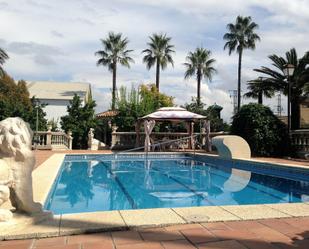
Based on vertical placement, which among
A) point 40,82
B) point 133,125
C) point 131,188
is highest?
point 40,82

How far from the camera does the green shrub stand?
1814cm

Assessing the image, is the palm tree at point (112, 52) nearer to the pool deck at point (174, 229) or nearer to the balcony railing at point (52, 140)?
the balcony railing at point (52, 140)

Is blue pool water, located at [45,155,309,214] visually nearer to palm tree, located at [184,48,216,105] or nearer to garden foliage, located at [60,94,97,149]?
garden foliage, located at [60,94,97,149]

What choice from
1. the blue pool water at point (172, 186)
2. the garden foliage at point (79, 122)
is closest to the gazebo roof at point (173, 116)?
the blue pool water at point (172, 186)

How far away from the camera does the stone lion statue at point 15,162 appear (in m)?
4.39

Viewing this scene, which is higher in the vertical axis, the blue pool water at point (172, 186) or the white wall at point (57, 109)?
the white wall at point (57, 109)

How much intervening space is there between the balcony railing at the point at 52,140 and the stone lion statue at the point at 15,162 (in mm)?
19332

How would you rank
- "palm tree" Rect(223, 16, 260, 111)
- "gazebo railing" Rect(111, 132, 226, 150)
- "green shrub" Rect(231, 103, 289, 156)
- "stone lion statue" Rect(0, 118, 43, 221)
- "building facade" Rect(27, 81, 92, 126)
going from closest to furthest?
1. "stone lion statue" Rect(0, 118, 43, 221)
2. "green shrub" Rect(231, 103, 289, 156)
3. "gazebo railing" Rect(111, 132, 226, 150)
4. "palm tree" Rect(223, 16, 260, 111)
5. "building facade" Rect(27, 81, 92, 126)

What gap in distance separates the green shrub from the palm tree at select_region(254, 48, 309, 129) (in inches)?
185

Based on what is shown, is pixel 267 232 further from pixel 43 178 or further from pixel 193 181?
pixel 193 181

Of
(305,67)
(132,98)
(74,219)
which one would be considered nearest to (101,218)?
(74,219)

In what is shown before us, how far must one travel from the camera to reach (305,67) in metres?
23.2

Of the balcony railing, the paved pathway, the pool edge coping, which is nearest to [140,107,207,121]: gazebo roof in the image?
the balcony railing

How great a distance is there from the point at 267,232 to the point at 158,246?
1414mm
